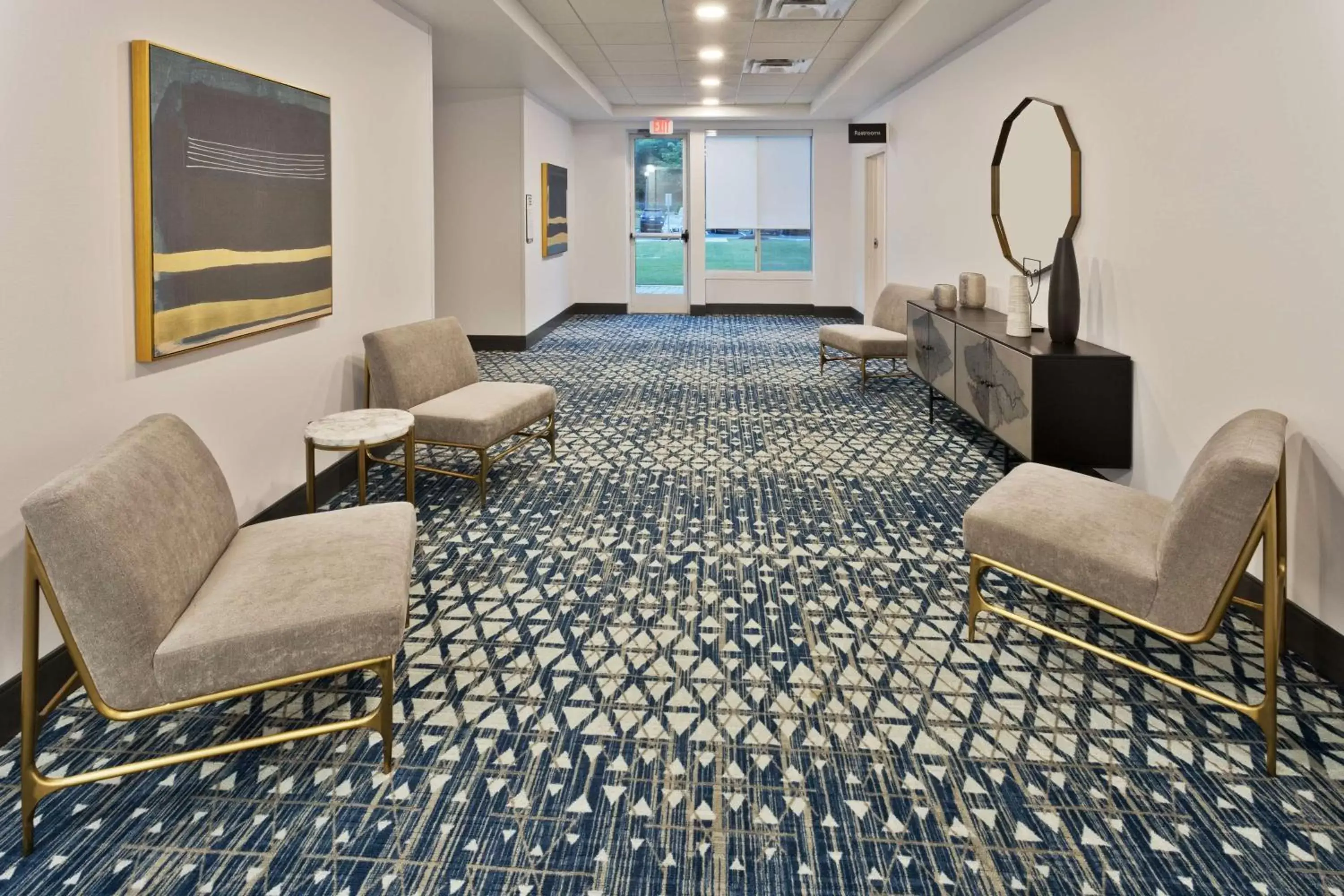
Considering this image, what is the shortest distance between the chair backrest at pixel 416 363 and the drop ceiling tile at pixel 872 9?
3719 mm

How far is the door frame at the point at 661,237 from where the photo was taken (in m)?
12.8

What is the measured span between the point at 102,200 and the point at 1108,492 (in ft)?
11.0

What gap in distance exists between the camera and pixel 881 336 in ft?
24.9

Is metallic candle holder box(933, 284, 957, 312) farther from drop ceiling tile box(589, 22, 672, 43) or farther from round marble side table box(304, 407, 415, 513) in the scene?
round marble side table box(304, 407, 415, 513)

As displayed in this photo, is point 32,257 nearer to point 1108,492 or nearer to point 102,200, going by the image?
point 102,200

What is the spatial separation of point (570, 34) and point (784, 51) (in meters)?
2.01

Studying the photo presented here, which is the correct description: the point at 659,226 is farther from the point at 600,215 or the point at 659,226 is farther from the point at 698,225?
the point at 600,215

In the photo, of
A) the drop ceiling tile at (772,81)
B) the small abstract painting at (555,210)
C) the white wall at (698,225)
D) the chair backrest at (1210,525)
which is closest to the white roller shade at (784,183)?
the white wall at (698,225)

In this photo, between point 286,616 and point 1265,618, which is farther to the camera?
point 1265,618

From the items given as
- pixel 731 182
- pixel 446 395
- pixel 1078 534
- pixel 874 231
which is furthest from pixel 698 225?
pixel 1078 534

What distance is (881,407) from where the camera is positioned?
6.86 m

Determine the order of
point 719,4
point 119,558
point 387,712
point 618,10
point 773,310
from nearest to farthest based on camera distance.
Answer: point 119,558
point 387,712
point 719,4
point 618,10
point 773,310

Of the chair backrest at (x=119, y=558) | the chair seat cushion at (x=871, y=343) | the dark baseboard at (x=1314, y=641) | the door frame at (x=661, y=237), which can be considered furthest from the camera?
the door frame at (x=661, y=237)

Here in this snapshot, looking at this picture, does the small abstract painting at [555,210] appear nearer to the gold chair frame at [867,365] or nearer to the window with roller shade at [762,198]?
the window with roller shade at [762,198]
